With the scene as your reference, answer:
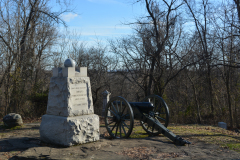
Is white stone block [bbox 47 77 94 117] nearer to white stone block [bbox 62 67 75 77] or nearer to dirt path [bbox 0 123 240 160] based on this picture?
white stone block [bbox 62 67 75 77]

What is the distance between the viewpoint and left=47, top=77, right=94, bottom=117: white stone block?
17.6 ft

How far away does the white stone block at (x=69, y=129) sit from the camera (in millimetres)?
5164

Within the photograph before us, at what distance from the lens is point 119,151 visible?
4.84 m

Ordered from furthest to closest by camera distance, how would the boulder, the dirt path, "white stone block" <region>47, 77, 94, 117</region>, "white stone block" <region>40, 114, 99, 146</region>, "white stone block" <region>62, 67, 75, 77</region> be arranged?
the boulder < "white stone block" <region>62, 67, 75, 77</region> < "white stone block" <region>47, 77, 94, 117</region> < "white stone block" <region>40, 114, 99, 146</region> < the dirt path

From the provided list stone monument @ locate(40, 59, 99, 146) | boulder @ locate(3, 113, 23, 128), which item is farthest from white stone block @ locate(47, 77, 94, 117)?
boulder @ locate(3, 113, 23, 128)

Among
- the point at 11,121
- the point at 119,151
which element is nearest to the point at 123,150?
the point at 119,151

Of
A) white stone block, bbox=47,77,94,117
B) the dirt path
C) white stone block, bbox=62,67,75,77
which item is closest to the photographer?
the dirt path

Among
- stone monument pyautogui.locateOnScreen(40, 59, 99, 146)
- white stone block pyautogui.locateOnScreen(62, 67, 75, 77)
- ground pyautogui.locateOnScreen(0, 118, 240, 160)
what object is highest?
white stone block pyautogui.locateOnScreen(62, 67, 75, 77)

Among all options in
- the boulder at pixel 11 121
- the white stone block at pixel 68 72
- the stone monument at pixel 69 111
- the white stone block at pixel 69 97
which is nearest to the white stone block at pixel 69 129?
the stone monument at pixel 69 111

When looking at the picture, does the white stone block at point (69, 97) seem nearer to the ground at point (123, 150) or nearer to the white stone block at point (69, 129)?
→ the white stone block at point (69, 129)

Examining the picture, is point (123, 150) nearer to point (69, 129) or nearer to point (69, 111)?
point (69, 129)

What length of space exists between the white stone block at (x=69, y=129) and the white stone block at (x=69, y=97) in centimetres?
16

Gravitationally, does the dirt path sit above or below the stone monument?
below

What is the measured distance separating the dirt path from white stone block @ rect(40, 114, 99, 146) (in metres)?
0.19
